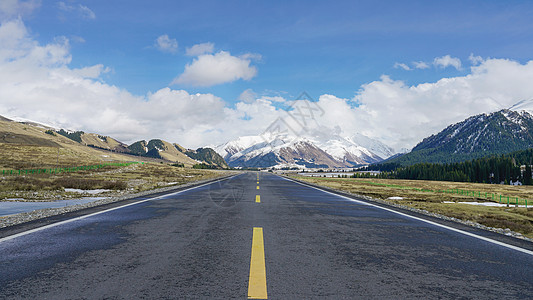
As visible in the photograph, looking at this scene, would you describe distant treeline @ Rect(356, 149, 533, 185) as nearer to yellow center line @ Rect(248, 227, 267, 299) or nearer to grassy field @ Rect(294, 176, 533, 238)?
grassy field @ Rect(294, 176, 533, 238)

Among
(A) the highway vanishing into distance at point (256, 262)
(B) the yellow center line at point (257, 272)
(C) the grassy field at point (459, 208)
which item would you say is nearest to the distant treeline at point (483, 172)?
(C) the grassy field at point (459, 208)

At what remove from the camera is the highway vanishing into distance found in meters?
3.61

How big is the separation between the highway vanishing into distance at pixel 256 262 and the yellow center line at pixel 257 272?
0.04 ft

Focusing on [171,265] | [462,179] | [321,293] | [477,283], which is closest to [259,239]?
[171,265]

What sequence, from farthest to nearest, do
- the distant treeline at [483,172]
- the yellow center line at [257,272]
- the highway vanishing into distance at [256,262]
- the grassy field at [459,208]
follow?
the distant treeline at [483,172] → the grassy field at [459,208] → the highway vanishing into distance at [256,262] → the yellow center line at [257,272]

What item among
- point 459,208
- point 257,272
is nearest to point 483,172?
point 459,208

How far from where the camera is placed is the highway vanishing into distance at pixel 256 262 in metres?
3.61

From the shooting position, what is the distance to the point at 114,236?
642 centimetres

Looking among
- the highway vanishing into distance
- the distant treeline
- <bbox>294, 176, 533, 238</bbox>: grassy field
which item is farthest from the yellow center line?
the distant treeline

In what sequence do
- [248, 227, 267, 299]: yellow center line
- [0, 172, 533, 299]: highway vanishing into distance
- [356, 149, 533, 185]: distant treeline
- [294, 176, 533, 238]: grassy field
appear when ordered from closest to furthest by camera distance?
[248, 227, 267, 299]: yellow center line, [0, 172, 533, 299]: highway vanishing into distance, [294, 176, 533, 238]: grassy field, [356, 149, 533, 185]: distant treeline

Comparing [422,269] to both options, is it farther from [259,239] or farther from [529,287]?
[259,239]

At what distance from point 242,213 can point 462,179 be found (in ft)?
427

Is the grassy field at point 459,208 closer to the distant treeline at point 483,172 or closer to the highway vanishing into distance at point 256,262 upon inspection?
the highway vanishing into distance at point 256,262

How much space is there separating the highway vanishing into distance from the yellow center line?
1cm
